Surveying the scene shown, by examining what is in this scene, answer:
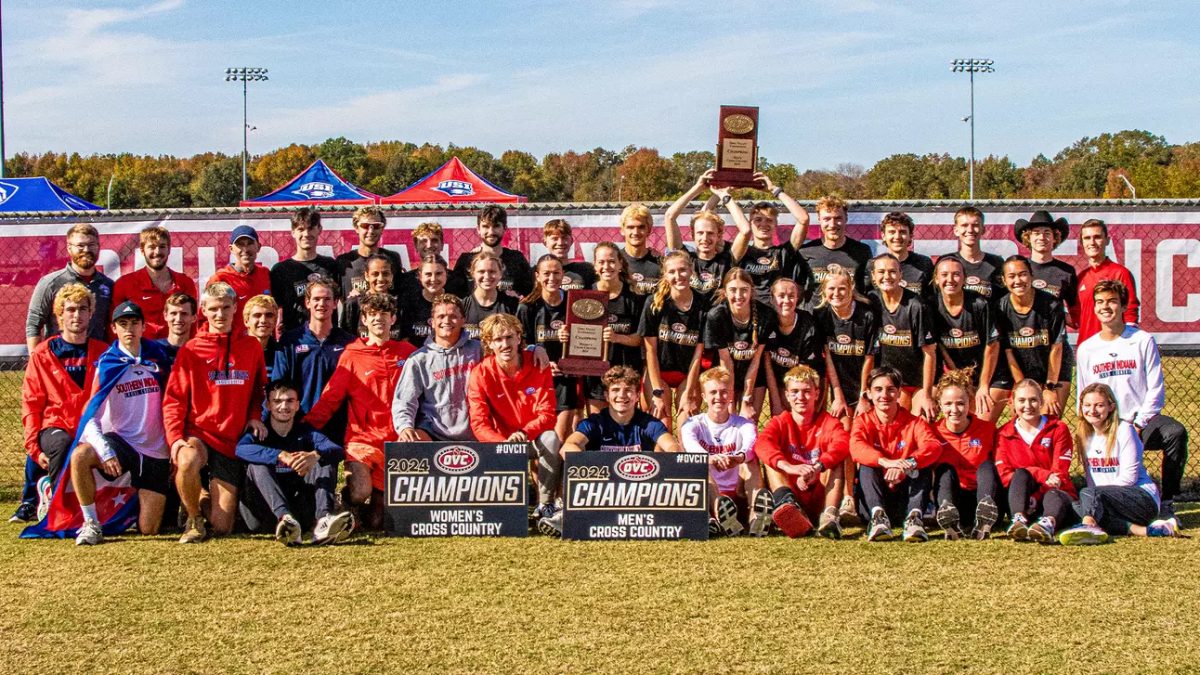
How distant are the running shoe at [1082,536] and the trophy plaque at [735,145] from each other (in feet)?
A: 9.72

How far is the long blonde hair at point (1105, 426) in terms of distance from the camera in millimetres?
6199

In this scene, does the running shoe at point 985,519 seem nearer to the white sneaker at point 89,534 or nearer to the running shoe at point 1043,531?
the running shoe at point 1043,531

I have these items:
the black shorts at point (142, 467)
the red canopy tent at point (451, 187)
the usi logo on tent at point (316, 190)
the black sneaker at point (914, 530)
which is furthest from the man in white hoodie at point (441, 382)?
the usi logo on tent at point (316, 190)

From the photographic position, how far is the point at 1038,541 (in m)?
5.88

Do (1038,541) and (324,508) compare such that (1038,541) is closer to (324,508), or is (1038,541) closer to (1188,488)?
(1188,488)

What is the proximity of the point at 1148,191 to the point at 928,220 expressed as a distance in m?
57.4

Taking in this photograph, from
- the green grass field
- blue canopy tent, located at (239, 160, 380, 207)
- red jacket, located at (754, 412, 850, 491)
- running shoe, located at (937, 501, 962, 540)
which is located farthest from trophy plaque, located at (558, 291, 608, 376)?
blue canopy tent, located at (239, 160, 380, 207)

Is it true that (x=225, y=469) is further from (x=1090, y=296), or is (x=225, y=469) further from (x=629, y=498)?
(x=1090, y=296)

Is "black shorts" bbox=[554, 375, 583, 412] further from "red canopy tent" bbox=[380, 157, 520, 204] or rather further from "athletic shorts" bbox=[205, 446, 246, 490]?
"red canopy tent" bbox=[380, 157, 520, 204]

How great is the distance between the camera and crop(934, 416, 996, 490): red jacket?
6324 mm

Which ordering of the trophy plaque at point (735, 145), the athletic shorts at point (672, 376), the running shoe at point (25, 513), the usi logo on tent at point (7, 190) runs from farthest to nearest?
1. the usi logo on tent at point (7, 190)
2. the trophy plaque at point (735, 145)
3. the athletic shorts at point (672, 376)
4. the running shoe at point (25, 513)

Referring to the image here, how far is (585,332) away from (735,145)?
174 centimetres

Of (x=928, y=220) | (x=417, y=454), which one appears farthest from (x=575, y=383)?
(x=928, y=220)

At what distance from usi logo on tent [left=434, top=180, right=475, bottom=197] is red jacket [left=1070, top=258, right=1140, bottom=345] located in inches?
996
